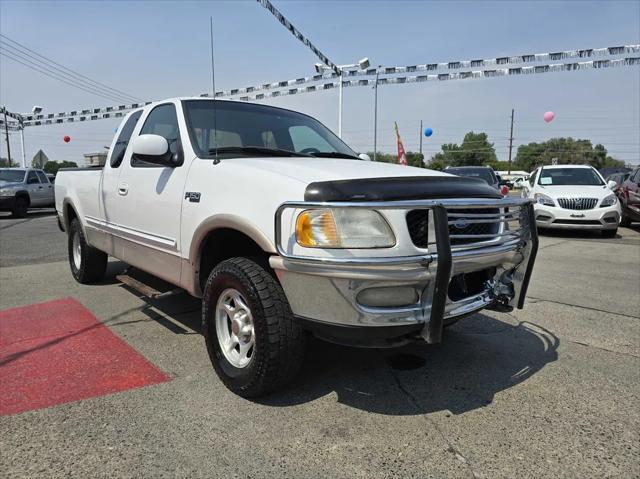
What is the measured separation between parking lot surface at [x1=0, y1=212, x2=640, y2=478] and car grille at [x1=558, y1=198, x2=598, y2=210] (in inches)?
245

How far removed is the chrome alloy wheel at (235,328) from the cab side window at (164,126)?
4.00 ft

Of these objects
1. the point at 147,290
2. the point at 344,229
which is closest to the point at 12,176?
the point at 147,290

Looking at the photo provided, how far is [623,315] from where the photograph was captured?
4.53 meters

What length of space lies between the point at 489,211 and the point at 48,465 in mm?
2722

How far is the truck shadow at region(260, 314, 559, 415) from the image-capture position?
9.24ft

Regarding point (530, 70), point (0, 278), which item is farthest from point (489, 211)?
point (530, 70)

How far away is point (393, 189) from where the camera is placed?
250 centimetres

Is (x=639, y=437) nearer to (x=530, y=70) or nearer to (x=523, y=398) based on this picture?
(x=523, y=398)

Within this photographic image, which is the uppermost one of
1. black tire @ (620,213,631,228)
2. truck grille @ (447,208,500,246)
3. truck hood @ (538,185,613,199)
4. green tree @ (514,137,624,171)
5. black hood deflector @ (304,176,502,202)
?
Result: green tree @ (514,137,624,171)

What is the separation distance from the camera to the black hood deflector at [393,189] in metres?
2.39

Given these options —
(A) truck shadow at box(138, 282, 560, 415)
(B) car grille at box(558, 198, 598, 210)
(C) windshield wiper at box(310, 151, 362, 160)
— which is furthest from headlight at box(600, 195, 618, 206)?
(C) windshield wiper at box(310, 151, 362, 160)

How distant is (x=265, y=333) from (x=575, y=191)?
32.0 ft

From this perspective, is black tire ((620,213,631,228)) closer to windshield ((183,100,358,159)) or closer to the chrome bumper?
windshield ((183,100,358,159))

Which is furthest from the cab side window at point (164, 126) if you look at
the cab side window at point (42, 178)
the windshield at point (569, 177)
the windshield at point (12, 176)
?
the cab side window at point (42, 178)
